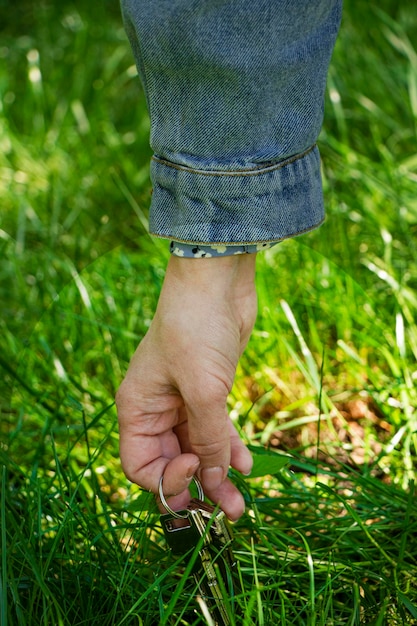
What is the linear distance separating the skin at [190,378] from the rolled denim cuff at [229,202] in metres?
0.05

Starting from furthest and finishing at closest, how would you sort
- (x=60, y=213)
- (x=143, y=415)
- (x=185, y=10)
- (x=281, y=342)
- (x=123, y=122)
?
(x=123, y=122) < (x=60, y=213) < (x=281, y=342) < (x=143, y=415) < (x=185, y=10)

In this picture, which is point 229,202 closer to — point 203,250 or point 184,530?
point 203,250

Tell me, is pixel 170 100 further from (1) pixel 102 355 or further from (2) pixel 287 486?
(1) pixel 102 355

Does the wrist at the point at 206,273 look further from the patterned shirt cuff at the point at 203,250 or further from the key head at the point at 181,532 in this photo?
the key head at the point at 181,532

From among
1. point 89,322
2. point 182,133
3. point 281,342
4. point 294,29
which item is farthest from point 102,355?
point 294,29

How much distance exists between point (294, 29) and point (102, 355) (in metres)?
0.89

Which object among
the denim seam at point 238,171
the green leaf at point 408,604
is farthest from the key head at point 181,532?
the denim seam at point 238,171

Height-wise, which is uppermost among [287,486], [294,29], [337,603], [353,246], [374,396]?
[294,29]

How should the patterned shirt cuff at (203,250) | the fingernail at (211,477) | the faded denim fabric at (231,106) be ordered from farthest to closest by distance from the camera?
the fingernail at (211,477) → the patterned shirt cuff at (203,250) → the faded denim fabric at (231,106)

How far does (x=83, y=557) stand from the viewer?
43.8 inches

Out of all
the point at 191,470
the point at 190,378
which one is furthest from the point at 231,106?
the point at 191,470

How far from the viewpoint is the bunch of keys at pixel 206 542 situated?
1041 millimetres

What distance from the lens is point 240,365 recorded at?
64.7 inches

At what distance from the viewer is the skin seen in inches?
38.9
